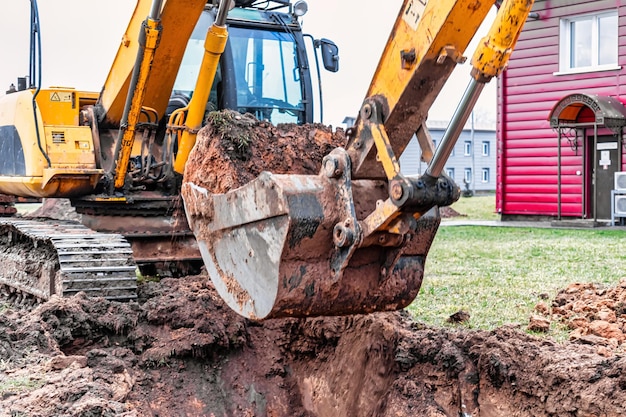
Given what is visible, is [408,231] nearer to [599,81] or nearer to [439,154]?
[439,154]

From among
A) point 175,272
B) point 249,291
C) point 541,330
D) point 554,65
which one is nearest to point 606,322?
point 541,330

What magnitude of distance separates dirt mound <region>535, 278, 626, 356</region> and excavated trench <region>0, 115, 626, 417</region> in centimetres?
2

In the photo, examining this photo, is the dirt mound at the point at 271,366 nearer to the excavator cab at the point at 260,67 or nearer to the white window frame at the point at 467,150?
the excavator cab at the point at 260,67

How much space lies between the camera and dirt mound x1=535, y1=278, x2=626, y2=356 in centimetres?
505

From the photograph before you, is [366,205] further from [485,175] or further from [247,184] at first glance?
[485,175]

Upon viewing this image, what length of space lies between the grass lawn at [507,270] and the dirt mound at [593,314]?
23 centimetres

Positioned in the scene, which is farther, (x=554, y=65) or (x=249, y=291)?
(x=554, y=65)

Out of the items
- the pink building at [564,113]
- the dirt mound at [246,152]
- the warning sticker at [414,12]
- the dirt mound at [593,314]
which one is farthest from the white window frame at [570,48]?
the warning sticker at [414,12]

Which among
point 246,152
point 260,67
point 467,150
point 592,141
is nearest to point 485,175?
point 467,150

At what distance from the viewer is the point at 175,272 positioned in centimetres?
770

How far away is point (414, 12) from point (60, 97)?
4.50m

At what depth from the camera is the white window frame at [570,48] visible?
16.1m

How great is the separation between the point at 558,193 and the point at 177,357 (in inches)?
485

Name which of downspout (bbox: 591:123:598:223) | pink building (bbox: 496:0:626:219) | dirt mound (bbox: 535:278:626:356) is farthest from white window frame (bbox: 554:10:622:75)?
dirt mound (bbox: 535:278:626:356)
